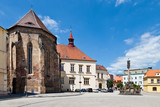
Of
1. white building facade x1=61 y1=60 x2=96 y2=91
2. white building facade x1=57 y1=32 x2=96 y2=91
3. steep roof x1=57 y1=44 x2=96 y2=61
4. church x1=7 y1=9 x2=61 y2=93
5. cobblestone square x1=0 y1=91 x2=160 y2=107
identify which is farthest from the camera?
→ steep roof x1=57 y1=44 x2=96 y2=61

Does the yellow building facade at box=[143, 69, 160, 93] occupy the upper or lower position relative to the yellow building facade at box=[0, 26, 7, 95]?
lower

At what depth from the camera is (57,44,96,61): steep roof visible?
43.7 metres

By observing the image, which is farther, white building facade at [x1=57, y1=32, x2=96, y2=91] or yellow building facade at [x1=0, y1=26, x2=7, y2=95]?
white building facade at [x1=57, y1=32, x2=96, y2=91]

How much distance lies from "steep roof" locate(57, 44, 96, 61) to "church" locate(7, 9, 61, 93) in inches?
523

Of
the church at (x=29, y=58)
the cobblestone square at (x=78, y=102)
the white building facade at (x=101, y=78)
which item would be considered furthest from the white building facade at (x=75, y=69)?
the cobblestone square at (x=78, y=102)

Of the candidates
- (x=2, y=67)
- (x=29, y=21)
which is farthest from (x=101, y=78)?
(x=2, y=67)

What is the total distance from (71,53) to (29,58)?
62.2 ft

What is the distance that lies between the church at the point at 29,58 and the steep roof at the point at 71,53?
13.3 m

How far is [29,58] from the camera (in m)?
27.0

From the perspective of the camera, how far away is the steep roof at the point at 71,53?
143 ft

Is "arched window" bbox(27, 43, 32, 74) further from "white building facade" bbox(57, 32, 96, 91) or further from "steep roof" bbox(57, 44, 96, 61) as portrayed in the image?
"steep roof" bbox(57, 44, 96, 61)

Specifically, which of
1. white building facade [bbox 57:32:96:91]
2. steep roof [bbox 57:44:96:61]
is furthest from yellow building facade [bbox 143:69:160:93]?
steep roof [bbox 57:44:96:61]

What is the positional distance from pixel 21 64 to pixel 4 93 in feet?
19.5

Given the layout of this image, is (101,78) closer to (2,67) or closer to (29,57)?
(29,57)
